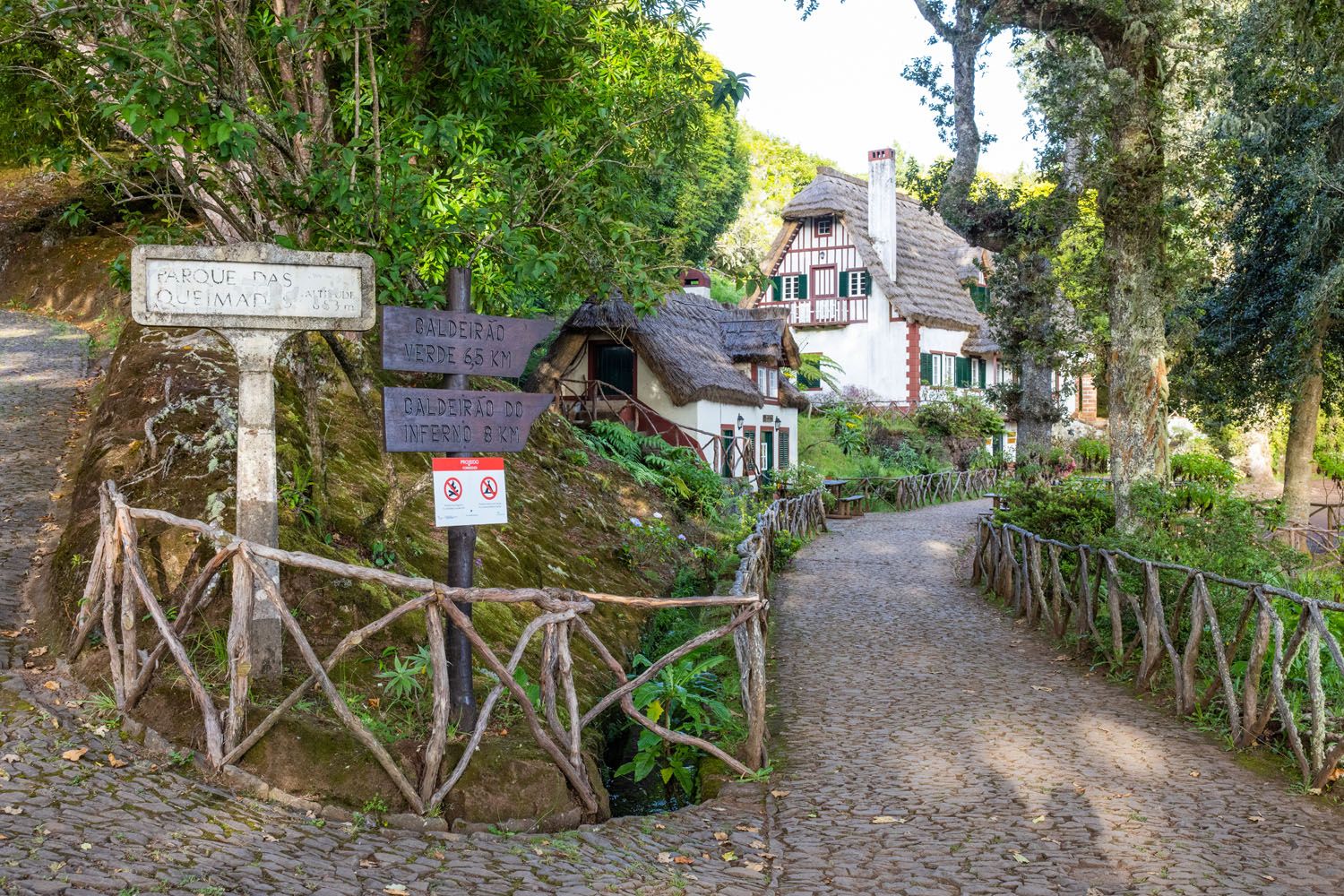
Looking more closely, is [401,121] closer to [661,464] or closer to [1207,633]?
[1207,633]

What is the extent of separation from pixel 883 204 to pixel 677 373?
1707 cm

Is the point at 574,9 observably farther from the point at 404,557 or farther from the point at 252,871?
the point at 252,871

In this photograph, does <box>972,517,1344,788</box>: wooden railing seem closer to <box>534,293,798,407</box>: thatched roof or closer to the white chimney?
<box>534,293,798,407</box>: thatched roof

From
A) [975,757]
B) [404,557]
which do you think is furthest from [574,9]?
[975,757]

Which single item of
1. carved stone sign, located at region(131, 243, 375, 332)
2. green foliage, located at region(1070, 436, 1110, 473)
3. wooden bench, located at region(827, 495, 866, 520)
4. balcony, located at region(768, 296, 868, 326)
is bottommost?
wooden bench, located at region(827, 495, 866, 520)

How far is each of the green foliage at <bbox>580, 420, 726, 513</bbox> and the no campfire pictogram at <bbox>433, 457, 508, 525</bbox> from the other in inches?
430

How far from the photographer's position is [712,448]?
25.5 metres

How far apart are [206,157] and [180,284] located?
2939 mm

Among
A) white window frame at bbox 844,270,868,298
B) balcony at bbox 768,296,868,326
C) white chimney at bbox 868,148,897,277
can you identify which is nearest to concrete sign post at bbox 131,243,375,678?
balcony at bbox 768,296,868,326

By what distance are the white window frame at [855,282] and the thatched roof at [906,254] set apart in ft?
2.20

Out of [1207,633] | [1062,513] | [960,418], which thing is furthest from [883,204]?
[1207,633]

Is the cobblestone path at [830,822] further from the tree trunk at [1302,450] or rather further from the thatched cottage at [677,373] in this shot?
the thatched cottage at [677,373]

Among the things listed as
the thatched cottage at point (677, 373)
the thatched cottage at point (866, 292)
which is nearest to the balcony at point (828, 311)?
the thatched cottage at point (866, 292)

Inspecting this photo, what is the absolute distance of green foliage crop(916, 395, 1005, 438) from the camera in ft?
117
